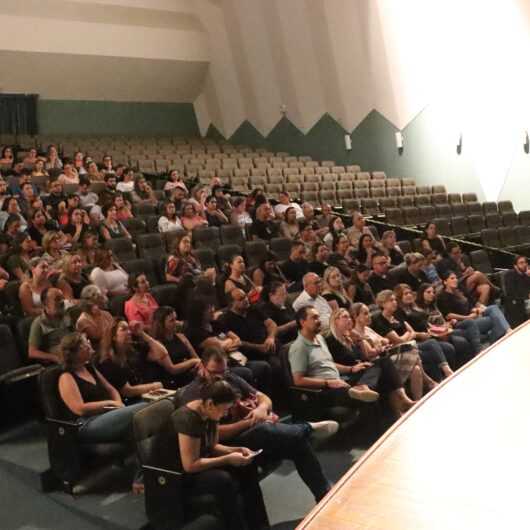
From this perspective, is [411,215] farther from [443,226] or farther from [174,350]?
[174,350]

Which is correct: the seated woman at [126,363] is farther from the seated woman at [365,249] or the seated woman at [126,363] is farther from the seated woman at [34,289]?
the seated woman at [365,249]

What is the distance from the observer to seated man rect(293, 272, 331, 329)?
1789mm

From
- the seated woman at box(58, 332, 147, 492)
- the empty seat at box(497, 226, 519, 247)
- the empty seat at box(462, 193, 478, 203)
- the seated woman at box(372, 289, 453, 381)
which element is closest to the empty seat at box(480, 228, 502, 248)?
the empty seat at box(497, 226, 519, 247)

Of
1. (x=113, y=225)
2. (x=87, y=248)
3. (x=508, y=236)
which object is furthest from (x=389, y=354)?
(x=508, y=236)

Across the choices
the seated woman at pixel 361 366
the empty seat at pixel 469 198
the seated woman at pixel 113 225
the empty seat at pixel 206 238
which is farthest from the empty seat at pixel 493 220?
the seated woman at pixel 361 366

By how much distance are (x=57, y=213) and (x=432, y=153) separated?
8.51ft

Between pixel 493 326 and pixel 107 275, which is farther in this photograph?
pixel 493 326

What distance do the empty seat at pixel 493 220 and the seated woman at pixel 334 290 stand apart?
167cm

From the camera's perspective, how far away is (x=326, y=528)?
68 centimetres

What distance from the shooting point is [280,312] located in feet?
5.92

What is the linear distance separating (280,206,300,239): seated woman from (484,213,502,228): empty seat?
1.16 metres

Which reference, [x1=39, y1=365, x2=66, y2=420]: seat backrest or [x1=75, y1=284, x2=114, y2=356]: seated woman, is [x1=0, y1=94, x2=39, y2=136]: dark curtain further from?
[x1=39, y1=365, x2=66, y2=420]: seat backrest

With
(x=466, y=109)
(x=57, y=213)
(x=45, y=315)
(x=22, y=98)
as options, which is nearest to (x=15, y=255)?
(x=45, y=315)

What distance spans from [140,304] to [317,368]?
0.51 meters
